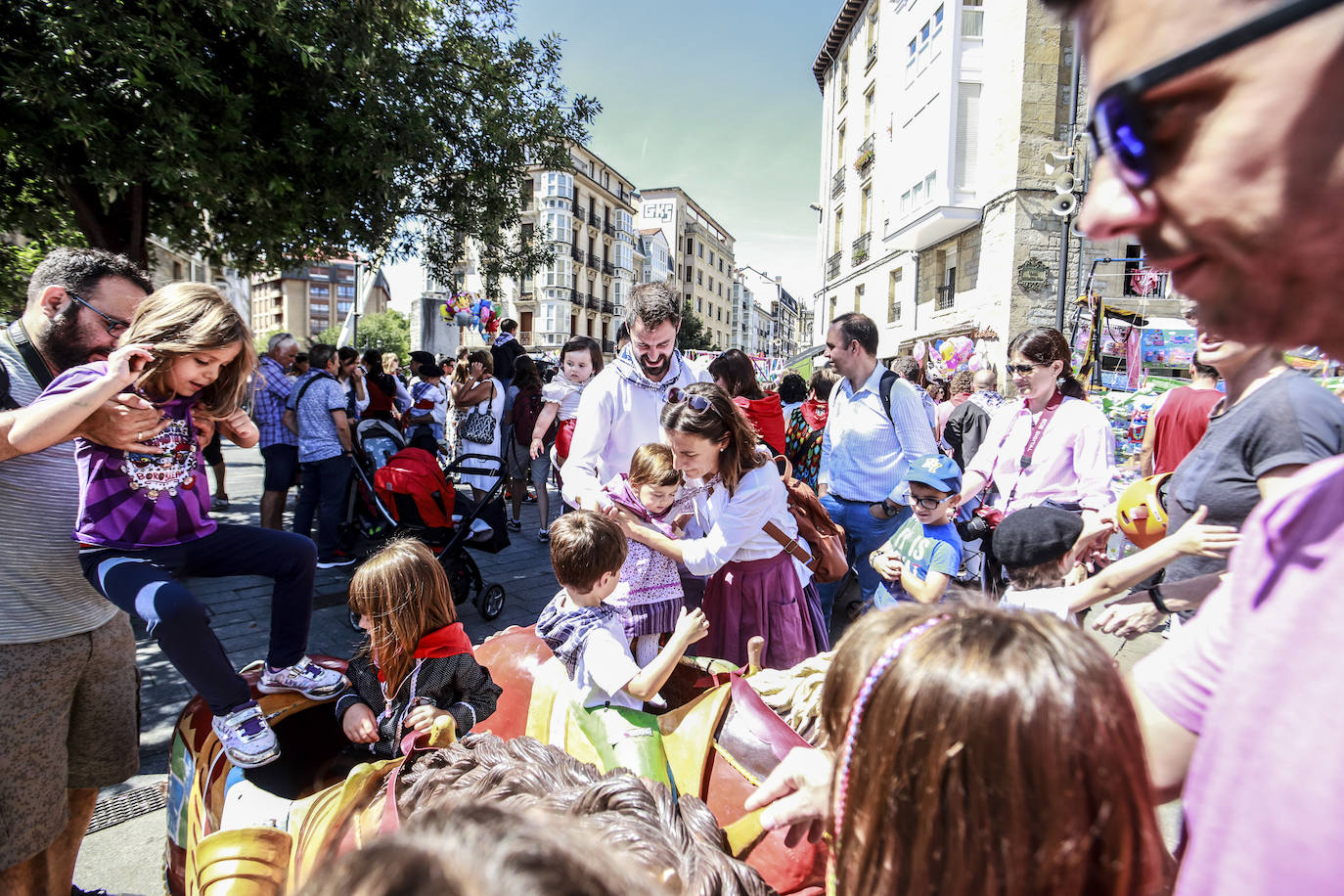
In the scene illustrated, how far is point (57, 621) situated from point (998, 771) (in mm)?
2369

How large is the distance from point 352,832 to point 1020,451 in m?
3.53

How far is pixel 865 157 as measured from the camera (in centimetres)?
2331

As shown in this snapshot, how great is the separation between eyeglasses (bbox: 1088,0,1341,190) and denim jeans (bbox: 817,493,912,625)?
3.61 m

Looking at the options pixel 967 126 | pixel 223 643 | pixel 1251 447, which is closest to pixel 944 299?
pixel 967 126

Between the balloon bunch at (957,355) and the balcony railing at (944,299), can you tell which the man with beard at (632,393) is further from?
the balcony railing at (944,299)

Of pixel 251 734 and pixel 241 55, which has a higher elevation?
pixel 241 55

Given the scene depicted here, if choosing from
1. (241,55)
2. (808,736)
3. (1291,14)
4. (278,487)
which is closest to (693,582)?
(808,736)

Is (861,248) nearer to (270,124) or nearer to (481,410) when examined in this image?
(481,410)

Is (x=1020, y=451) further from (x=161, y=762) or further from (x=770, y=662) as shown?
(x=161, y=762)

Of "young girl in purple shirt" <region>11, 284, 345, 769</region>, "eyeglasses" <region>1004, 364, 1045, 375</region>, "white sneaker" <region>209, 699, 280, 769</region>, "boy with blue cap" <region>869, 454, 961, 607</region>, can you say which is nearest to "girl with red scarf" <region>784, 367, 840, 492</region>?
"eyeglasses" <region>1004, 364, 1045, 375</region>

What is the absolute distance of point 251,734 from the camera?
72.7 inches

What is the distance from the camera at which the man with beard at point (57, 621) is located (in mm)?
1792

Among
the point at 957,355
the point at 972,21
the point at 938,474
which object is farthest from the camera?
the point at 972,21

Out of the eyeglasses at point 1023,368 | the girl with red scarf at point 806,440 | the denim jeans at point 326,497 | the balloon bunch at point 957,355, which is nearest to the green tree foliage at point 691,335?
the balloon bunch at point 957,355
